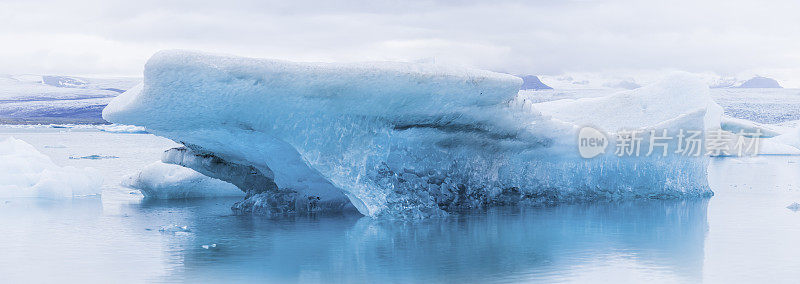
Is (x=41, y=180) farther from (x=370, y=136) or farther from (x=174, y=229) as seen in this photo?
(x=370, y=136)

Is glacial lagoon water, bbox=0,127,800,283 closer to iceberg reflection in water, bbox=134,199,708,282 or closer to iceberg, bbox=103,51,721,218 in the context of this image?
iceberg reflection in water, bbox=134,199,708,282

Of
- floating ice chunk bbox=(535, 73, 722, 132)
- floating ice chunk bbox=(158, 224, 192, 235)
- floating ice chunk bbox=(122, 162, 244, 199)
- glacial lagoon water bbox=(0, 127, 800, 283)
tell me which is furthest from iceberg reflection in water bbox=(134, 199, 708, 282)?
floating ice chunk bbox=(535, 73, 722, 132)

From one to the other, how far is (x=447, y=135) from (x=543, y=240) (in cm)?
150

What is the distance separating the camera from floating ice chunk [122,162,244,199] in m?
10.0

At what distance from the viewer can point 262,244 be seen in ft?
20.8

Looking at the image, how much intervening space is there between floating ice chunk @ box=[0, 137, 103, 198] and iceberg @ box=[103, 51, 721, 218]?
218cm

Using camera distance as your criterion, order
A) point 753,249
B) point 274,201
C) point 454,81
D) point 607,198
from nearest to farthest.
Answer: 1. point 753,249
2. point 454,81
3. point 274,201
4. point 607,198

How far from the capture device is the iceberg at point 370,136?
663 cm

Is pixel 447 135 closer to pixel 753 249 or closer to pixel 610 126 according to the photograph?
pixel 753 249

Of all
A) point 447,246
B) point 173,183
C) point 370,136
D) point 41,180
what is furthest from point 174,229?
point 41,180

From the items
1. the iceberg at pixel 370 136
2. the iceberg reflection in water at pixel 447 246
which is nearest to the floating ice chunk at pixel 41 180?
the iceberg reflection in water at pixel 447 246

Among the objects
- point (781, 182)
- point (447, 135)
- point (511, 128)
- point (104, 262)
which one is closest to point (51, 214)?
point (104, 262)

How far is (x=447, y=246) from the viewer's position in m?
6.21

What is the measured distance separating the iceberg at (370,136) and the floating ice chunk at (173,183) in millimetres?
1060
